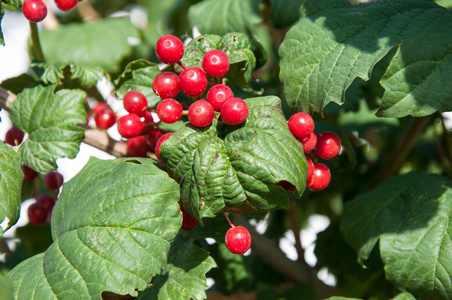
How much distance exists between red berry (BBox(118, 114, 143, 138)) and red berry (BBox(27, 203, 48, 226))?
441mm

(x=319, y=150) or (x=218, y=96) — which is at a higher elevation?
(x=218, y=96)

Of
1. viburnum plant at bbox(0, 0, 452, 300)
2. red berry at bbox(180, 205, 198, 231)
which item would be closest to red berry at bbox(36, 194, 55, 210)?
viburnum plant at bbox(0, 0, 452, 300)

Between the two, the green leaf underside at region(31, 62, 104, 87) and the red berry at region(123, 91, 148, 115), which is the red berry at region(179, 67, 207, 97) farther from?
the green leaf underside at region(31, 62, 104, 87)

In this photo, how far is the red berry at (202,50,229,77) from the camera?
42.8 inches

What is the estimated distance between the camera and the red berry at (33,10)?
1.19 m

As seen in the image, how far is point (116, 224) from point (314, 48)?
57 cm

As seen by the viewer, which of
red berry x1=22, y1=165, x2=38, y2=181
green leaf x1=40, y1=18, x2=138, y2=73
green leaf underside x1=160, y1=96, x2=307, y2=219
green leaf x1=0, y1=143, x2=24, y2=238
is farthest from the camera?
green leaf x1=40, y1=18, x2=138, y2=73

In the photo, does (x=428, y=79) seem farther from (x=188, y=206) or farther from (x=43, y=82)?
(x=43, y=82)

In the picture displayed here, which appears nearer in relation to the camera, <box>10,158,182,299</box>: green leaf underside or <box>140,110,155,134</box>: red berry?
<box>10,158,182,299</box>: green leaf underside

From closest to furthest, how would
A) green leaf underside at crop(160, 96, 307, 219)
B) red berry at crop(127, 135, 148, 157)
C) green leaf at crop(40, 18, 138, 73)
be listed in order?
green leaf underside at crop(160, 96, 307, 219), red berry at crop(127, 135, 148, 157), green leaf at crop(40, 18, 138, 73)

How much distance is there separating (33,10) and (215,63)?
463mm

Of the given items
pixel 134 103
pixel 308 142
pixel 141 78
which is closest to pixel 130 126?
pixel 134 103

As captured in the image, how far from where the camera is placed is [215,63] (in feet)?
3.57

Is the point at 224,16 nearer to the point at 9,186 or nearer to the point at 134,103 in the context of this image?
the point at 134,103
